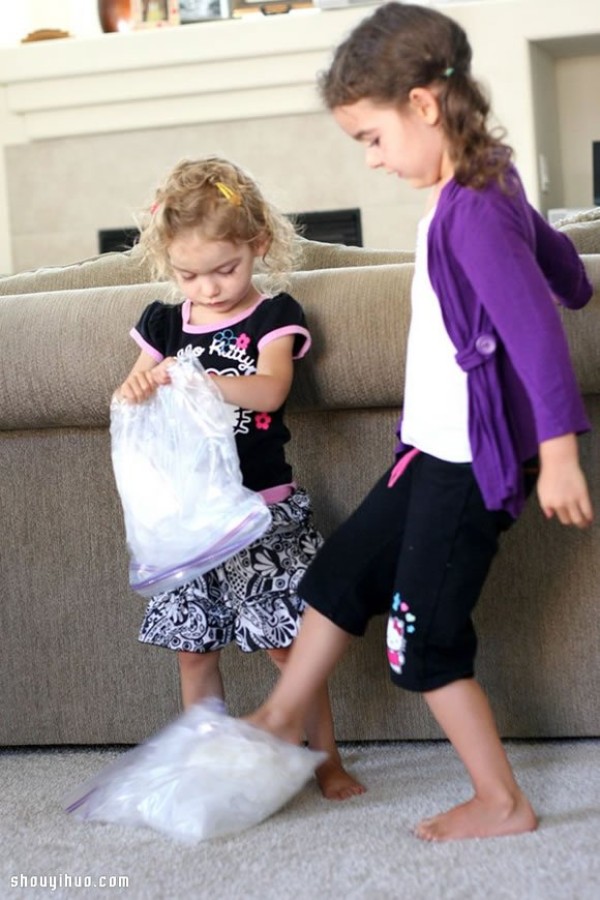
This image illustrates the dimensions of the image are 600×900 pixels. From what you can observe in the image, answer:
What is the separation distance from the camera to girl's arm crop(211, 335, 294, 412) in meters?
1.42

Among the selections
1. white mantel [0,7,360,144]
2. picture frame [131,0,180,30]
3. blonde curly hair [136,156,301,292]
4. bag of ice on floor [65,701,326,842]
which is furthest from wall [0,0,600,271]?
bag of ice on floor [65,701,326,842]

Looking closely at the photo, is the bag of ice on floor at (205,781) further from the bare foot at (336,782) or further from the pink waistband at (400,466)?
the pink waistband at (400,466)

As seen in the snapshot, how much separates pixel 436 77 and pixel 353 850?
0.78m

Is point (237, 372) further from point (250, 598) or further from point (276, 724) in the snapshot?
point (276, 724)

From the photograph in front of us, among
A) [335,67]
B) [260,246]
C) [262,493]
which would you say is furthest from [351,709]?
[335,67]

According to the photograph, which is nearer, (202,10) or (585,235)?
(585,235)

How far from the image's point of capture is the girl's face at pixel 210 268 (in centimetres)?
146

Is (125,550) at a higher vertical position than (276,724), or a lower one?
higher

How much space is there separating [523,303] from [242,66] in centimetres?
367

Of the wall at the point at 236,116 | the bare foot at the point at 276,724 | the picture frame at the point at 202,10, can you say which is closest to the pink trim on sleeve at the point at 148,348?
the bare foot at the point at 276,724

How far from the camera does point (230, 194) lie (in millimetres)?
1474

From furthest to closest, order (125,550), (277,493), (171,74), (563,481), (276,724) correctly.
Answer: (171,74) → (125,550) → (277,493) → (276,724) → (563,481)

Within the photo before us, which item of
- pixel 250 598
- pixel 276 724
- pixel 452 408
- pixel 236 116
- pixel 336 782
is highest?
pixel 236 116

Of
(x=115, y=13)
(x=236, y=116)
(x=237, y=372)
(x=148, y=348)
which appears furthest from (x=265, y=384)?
(x=115, y=13)
